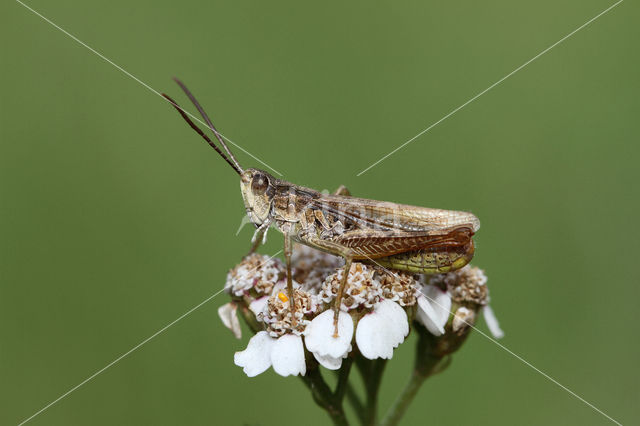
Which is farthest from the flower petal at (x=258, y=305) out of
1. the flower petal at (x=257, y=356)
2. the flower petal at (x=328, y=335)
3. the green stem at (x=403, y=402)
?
the green stem at (x=403, y=402)

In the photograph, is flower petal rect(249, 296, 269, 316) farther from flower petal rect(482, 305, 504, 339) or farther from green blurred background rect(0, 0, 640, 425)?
green blurred background rect(0, 0, 640, 425)

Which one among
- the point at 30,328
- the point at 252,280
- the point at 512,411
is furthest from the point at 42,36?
the point at 512,411

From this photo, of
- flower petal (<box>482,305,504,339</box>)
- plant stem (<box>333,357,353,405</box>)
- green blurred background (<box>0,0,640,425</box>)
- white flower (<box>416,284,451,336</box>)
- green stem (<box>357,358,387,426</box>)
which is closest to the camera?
plant stem (<box>333,357,353,405</box>)

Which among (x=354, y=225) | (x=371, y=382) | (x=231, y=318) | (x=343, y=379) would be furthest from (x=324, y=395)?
(x=354, y=225)

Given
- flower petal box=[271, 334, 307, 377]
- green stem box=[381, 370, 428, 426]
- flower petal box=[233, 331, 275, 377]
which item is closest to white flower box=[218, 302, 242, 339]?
flower petal box=[233, 331, 275, 377]

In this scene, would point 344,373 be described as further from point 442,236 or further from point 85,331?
point 85,331
